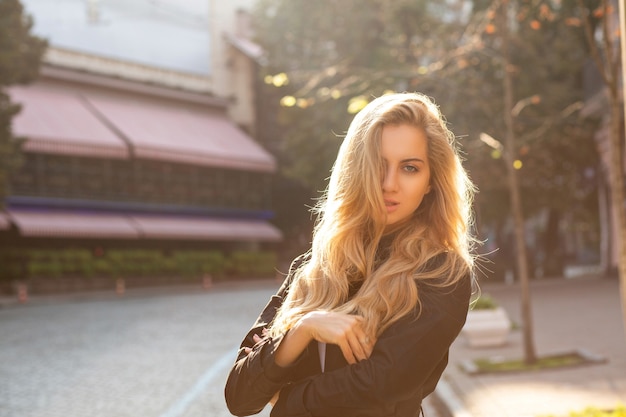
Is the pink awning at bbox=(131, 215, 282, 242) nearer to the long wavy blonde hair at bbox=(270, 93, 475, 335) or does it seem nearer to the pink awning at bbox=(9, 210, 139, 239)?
the pink awning at bbox=(9, 210, 139, 239)

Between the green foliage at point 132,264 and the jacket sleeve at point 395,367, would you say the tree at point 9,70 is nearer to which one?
the green foliage at point 132,264

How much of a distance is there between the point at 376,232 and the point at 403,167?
0.62 ft

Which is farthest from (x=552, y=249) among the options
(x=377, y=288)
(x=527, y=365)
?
(x=377, y=288)

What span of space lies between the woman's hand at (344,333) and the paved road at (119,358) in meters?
6.10

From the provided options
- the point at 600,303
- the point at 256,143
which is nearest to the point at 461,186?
the point at 600,303

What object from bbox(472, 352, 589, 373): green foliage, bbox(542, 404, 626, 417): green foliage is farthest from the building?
bbox(542, 404, 626, 417): green foliage

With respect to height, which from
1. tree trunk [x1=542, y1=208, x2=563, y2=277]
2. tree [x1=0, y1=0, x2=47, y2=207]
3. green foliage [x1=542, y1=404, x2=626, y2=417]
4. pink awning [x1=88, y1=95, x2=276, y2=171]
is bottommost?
tree trunk [x1=542, y1=208, x2=563, y2=277]

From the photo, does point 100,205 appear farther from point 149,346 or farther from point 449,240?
point 449,240

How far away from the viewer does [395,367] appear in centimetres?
222

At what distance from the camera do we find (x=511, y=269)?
3619 centimetres

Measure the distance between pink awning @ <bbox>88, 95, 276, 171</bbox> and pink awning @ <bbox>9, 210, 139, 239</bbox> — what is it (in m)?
2.71

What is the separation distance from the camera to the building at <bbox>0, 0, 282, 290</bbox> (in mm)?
32000

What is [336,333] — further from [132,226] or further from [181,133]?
[181,133]

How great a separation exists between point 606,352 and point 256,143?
32232mm
